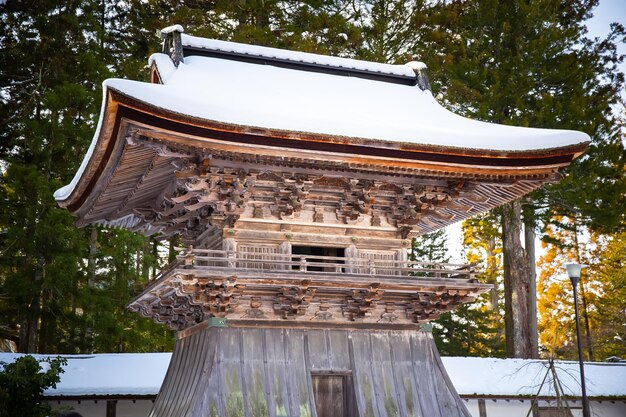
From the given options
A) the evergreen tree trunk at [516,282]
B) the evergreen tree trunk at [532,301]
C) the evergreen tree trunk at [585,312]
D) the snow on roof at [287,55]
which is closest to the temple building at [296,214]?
the snow on roof at [287,55]

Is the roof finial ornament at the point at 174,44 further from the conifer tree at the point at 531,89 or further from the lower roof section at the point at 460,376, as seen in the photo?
the conifer tree at the point at 531,89

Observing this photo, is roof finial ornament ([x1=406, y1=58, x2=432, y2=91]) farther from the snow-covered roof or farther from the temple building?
the temple building

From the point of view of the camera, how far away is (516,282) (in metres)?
25.2

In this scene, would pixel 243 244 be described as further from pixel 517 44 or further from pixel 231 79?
pixel 517 44

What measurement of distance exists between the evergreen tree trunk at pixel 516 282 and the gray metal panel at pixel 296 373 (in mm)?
11106

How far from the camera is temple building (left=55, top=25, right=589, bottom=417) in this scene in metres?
12.4

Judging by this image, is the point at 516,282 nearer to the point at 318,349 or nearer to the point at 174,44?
the point at 318,349

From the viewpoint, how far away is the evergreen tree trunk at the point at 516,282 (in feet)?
81.7

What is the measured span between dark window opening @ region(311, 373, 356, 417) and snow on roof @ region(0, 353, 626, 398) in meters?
5.37

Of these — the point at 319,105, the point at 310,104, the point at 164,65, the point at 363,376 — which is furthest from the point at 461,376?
the point at 164,65

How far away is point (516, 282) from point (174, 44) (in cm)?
1481

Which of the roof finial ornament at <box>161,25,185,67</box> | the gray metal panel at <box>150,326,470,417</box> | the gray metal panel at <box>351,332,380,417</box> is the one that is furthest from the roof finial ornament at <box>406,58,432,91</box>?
the gray metal panel at <box>351,332,380,417</box>

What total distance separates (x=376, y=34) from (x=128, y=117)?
57.2 ft

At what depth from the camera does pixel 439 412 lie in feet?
46.1
